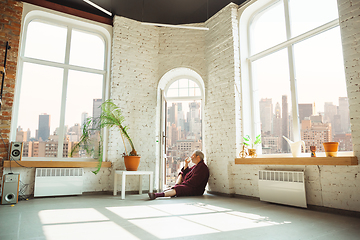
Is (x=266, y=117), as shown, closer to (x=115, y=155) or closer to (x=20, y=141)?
(x=115, y=155)

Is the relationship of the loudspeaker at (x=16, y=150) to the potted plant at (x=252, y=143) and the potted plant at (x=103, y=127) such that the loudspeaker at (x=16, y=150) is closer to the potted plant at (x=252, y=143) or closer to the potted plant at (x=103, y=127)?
the potted plant at (x=103, y=127)

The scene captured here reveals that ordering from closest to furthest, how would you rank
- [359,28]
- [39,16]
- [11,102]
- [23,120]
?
[359,28]
[11,102]
[23,120]
[39,16]

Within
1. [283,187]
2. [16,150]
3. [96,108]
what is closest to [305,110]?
[283,187]

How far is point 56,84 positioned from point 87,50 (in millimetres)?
1091

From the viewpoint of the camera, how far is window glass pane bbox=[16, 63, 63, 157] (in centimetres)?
493

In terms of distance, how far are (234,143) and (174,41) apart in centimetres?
295

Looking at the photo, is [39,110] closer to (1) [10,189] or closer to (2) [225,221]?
(1) [10,189]

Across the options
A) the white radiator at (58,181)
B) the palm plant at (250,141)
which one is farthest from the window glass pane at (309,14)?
the white radiator at (58,181)

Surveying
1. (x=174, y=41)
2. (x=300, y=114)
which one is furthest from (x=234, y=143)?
(x=174, y=41)

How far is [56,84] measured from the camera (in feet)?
17.5

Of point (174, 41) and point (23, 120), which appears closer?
point (23, 120)

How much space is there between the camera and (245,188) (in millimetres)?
4738

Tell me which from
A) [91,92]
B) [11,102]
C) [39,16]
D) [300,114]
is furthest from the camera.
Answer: [91,92]

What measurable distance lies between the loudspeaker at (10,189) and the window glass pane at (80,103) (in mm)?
1348
